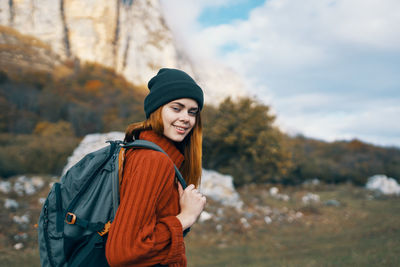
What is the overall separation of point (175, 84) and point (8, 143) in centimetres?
2112

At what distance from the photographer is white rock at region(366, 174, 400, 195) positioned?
60.2 feet

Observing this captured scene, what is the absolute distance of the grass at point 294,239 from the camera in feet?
19.3

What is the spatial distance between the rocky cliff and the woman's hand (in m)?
49.6

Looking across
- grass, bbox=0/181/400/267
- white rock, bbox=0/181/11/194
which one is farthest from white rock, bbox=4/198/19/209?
white rock, bbox=0/181/11/194

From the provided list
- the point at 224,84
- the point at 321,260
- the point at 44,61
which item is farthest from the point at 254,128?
the point at 224,84

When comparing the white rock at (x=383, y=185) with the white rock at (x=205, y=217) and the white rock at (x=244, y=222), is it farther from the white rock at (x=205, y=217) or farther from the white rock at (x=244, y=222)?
the white rock at (x=205, y=217)

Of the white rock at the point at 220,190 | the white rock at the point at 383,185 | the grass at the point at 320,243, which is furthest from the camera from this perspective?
the white rock at the point at 383,185

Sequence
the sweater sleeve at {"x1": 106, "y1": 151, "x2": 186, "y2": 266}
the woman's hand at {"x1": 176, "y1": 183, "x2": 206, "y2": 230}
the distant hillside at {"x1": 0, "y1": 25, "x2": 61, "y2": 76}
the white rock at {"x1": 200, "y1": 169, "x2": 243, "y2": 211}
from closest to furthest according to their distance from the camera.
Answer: the sweater sleeve at {"x1": 106, "y1": 151, "x2": 186, "y2": 266}, the woman's hand at {"x1": 176, "y1": 183, "x2": 206, "y2": 230}, the white rock at {"x1": 200, "y1": 169, "x2": 243, "y2": 211}, the distant hillside at {"x1": 0, "y1": 25, "x2": 61, "y2": 76}

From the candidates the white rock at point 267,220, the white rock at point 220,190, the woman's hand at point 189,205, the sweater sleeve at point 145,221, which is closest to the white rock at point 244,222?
the white rock at point 267,220

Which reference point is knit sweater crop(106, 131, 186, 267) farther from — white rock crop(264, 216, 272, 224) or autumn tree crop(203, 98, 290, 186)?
autumn tree crop(203, 98, 290, 186)

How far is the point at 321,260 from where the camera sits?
5.86 meters

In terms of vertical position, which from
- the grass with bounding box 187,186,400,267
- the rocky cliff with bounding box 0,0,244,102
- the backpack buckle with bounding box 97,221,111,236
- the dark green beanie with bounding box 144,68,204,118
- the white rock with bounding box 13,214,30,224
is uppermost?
the rocky cliff with bounding box 0,0,244,102

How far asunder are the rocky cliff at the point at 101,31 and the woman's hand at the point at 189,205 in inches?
1952

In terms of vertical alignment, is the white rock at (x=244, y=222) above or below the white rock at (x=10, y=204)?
below
